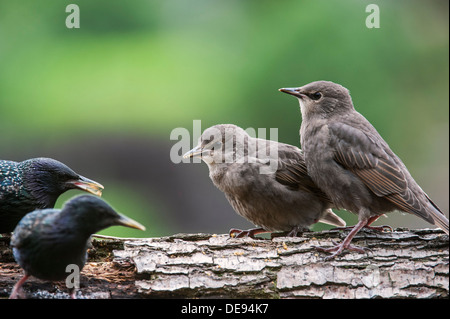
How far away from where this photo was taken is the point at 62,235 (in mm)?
4012

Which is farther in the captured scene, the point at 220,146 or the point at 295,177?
the point at 220,146

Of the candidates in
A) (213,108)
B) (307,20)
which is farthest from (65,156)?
(307,20)

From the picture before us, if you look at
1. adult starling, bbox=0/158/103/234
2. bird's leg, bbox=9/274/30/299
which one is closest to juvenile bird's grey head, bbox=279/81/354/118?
adult starling, bbox=0/158/103/234

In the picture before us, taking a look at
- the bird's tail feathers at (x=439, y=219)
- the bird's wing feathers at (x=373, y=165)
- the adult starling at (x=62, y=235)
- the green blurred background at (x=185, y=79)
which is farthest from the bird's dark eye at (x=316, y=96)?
the green blurred background at (x=185, y=79)

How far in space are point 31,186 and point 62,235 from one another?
988mm

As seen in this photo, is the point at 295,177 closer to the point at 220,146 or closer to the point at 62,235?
the point at 220,146

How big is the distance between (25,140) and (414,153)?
18.4 feet

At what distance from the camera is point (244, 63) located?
9047 millimetres

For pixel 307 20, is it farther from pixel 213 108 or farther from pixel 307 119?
pixel 307 119

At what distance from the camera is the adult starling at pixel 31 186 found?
4770 mm

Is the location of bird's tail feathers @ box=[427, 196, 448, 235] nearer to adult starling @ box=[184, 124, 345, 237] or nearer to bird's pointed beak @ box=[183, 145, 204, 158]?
adult starling @ box=[184, 124, 345, 237]

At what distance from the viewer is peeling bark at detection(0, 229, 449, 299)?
438cm

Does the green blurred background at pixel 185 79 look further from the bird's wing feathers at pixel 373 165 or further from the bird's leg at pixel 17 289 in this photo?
the bird's leg at pixel 17 289

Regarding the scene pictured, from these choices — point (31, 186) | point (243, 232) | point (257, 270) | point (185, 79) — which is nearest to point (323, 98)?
point (243, 232)
